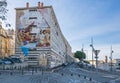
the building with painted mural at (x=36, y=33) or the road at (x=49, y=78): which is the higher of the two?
the building with painted mural at (x=36, y=33)

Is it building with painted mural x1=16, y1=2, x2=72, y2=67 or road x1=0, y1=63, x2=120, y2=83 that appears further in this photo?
building with painted mural x1=16, y1=2, x2=72, y2=67

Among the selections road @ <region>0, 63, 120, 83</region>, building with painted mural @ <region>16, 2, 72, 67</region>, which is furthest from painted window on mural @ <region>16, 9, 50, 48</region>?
road @ <region>0, 63, 120, 83</region>

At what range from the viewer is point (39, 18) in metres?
78.4

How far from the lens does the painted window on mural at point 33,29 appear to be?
252 feet

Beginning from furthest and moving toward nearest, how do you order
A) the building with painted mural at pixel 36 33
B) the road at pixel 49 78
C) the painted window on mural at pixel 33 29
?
the painted window on mural at pixel 33 29
the building with painted mural at pixel 36 33
the road at pixel 49 78

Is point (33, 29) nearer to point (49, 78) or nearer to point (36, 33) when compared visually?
point (36, 33)

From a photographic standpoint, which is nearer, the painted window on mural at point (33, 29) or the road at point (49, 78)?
the road at point (49, 78)

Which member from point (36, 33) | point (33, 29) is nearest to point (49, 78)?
point (36, 33)

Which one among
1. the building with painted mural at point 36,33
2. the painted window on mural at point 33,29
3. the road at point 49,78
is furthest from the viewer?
the painted window on mural at point 33,29

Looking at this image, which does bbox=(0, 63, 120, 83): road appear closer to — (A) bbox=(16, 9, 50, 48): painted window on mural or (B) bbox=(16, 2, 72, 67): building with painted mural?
(B) bbox=(16, 2, 72, 67): building with painted mural

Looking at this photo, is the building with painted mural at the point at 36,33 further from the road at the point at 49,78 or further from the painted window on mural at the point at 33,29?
the road at the point at 49,78

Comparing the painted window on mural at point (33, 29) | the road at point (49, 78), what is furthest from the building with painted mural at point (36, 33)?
the road at point (49, 78)

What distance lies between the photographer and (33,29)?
78.1 meters

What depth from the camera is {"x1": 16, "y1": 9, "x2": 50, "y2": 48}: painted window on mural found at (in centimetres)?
7669
